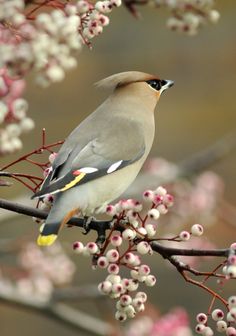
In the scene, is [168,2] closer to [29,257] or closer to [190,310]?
[29,257]

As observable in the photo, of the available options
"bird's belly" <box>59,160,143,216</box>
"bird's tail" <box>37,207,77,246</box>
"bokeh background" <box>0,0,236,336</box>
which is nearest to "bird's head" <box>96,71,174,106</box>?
"bird's belly" <box>59,160,143,216</box>

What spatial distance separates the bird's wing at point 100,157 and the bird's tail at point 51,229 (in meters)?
0.05

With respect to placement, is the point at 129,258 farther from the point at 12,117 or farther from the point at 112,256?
the point at 12,117

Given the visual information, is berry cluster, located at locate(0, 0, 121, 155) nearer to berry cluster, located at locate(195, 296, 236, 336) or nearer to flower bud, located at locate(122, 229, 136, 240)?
flower bud, located at locate(122, 229, 136, 240)

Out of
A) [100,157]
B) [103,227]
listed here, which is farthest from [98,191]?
[103,227]

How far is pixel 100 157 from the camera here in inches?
90.1

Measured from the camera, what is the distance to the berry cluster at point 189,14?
2363 mm

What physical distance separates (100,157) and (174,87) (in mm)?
4335

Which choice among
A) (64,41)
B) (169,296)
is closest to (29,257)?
(169,296)

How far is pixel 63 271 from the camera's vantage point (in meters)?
3.81

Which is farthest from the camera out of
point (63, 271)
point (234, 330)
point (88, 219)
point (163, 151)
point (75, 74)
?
point (75, 74)

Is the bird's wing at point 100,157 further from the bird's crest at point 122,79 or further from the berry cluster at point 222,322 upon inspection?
the berry cluster at point 222,322

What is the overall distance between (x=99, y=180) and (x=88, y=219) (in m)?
0.19

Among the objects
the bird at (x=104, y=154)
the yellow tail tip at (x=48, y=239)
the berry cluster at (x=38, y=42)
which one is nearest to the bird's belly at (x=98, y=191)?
the bird at (x=104, y=154)
